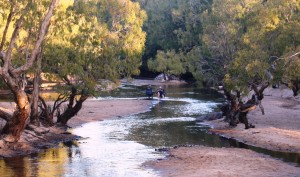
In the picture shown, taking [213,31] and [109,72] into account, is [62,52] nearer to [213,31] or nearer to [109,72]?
[109,72]

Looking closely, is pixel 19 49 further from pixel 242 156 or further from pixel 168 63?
pixel 168 63

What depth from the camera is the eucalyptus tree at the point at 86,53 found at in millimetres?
32906

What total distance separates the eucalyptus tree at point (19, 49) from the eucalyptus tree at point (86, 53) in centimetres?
202

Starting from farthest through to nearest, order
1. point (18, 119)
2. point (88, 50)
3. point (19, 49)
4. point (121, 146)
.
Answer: point (88, 50) → point (19, 49) → point (121, 146) → point (18, 119)

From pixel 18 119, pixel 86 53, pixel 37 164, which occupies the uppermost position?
pixel 86 53

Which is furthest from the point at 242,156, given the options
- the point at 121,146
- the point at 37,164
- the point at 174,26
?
the point at 174,26

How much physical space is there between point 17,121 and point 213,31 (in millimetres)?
27983

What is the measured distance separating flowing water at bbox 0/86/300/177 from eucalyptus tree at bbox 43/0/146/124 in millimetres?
3708

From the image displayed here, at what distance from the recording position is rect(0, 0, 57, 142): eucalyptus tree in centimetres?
2589

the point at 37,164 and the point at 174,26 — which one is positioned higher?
the point at 174,26

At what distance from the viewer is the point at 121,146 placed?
30.8 meters

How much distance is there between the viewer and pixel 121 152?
28.7 meters

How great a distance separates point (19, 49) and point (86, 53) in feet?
16.0

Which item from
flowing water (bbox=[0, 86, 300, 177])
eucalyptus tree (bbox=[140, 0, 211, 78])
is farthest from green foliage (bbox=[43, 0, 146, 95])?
eucalyptus tree (bbox=[140, 0, 211, 78])
